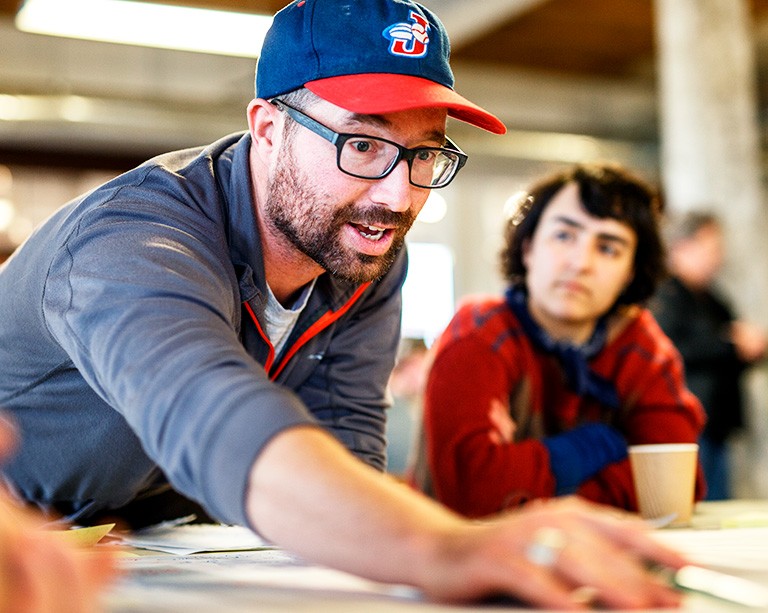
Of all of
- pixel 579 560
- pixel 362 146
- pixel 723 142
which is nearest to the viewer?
pixel 579 560

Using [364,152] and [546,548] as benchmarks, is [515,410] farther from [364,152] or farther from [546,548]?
[546,548]

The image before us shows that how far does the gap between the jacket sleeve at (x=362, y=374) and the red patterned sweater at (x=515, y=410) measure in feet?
0.59

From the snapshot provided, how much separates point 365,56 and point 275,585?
25.0 inches

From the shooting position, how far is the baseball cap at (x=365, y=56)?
1.12m

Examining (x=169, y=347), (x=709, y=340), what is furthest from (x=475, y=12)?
(x=169, y=347)

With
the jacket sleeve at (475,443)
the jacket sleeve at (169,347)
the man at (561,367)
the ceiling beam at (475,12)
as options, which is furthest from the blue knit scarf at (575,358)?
the ceiling beam at (475,12)

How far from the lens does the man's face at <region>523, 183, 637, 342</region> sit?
1.98 meters

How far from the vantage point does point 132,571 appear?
878 mm

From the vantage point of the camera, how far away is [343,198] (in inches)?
47.1

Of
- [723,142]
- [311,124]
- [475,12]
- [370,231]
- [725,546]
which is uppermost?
[475,12]

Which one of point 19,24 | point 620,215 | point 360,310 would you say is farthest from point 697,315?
point 19,24

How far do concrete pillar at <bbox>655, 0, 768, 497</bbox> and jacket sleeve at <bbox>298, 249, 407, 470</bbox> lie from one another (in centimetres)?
377

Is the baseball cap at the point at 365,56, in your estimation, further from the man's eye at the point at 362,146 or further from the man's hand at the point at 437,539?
the man's hand at the point at 437,539

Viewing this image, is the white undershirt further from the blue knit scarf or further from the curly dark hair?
the curly dark hair
